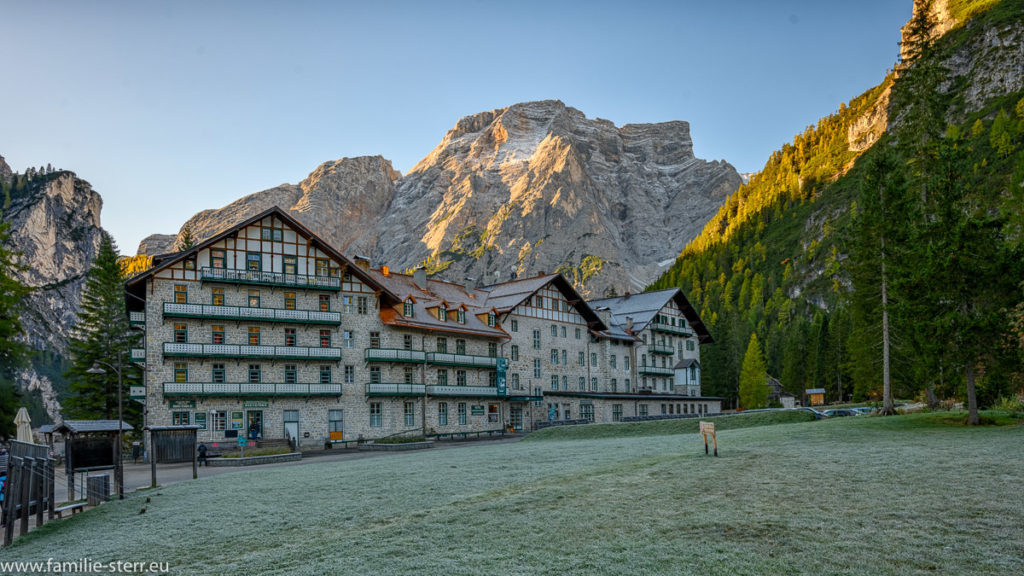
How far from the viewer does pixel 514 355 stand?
67.1m

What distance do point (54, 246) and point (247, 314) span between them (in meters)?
152

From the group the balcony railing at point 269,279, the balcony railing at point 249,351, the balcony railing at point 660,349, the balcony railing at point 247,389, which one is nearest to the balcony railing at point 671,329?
the balcony railing at point 660,349

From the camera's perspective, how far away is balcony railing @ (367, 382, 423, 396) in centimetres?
5522

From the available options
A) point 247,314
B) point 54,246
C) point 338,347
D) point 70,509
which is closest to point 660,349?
Answer: point 338,347

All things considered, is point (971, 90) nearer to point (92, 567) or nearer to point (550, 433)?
point (550, 433)

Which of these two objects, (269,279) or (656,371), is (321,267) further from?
(656,371)

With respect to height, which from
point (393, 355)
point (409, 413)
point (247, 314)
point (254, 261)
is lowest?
point (409, 413)

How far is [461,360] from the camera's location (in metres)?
61.2

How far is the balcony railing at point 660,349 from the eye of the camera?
8294 centimetres

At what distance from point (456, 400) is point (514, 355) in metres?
8.73

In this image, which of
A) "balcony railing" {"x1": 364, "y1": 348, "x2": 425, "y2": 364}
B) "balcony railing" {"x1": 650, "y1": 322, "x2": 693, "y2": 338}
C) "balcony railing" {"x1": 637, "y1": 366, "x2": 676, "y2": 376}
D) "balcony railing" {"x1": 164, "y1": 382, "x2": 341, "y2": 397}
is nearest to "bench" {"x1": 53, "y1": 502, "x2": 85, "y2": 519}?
"balcony railing" {"x1": 164, "y1": 382, "x2": 341, "y2": 397}

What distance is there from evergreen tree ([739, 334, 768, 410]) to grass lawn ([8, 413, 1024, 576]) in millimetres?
74261

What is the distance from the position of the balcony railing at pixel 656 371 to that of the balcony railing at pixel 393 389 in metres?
32.7

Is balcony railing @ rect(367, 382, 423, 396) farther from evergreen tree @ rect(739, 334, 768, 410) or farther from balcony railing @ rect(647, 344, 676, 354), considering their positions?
evergreen tree @ rect(739, 334, 768, 410)
